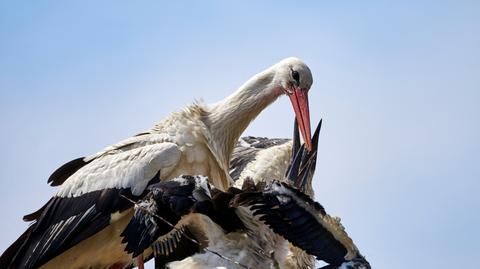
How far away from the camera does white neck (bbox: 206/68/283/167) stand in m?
9.07

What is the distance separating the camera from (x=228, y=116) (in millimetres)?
9141

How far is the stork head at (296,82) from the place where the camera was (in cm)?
916

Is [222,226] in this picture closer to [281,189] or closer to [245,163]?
[281,189]

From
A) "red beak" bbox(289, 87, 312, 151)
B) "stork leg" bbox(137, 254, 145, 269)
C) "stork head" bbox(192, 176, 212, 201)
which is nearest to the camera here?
"stork head" bbox(192, 176, 212, 201)

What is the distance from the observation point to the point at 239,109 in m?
9.21

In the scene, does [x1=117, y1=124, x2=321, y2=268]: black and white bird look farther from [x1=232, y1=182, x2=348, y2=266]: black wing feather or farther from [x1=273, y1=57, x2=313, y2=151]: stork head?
[x1=273, y1=57, x2=313, y2=151]: stork head

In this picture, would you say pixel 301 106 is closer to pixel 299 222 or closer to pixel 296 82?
pixel 296 82

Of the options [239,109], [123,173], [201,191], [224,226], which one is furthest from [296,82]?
[201,191]

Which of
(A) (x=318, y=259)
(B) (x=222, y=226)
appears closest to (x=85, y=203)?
(B) (x=222, y=226)

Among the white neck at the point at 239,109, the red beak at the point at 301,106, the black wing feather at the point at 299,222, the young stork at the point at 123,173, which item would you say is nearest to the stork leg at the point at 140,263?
the young stork at the point at 123,173

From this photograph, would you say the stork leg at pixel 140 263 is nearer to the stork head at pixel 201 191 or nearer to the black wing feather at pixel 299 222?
the stork head at pixel 201 191

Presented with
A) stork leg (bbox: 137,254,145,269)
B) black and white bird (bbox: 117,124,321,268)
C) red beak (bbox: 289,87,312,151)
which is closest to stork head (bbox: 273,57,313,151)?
red beak (bbox: 289,87,312,151)

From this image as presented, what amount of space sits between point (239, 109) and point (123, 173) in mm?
1150

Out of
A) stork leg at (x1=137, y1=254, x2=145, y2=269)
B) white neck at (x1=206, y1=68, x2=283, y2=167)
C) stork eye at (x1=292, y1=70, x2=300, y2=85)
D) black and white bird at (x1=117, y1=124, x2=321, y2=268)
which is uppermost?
stork eye at (x1=292, y1=70, x2=300, y2=85)
